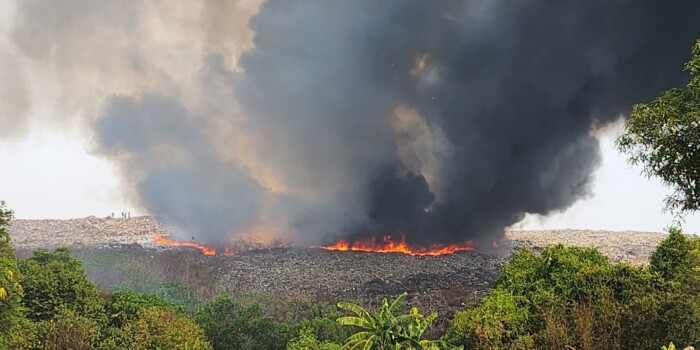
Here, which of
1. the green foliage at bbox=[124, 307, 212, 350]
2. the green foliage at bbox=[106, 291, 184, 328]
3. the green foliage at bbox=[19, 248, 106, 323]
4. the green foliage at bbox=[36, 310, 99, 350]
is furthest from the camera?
the green foliage at bbox=[106, 291, 184, 328]

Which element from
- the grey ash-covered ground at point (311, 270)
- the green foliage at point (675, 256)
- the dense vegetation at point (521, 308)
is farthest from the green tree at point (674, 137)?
the grey ash-covered ground at point (311, 270)

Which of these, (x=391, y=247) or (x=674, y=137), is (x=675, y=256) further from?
(x=391, y=247)

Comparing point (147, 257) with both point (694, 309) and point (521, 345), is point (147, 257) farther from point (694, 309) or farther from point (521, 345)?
point (694, 309)

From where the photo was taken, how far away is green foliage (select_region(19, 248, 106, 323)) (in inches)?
1086

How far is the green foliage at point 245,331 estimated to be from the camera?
106 feet

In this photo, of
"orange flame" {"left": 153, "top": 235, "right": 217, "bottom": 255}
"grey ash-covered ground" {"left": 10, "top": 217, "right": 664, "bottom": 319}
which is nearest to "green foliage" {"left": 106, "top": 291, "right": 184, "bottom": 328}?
"grey ash-covered ground" {"left": 10, "top": 217, "right": 664, "bottom": 319}

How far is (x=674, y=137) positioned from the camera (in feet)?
56.7

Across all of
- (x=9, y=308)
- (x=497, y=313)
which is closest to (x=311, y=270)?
(x=497, y=313)

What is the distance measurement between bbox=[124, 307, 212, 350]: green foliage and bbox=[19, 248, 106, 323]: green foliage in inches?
87.3

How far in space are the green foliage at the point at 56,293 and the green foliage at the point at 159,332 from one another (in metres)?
2.22

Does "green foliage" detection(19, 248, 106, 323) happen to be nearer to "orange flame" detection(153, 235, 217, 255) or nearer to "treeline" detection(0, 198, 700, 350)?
"treeline" detection(0, 198, 700, 350)

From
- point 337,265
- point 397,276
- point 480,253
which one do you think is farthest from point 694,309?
point 480,253

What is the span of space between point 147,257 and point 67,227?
35745mm

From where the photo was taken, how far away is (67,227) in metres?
93.9
